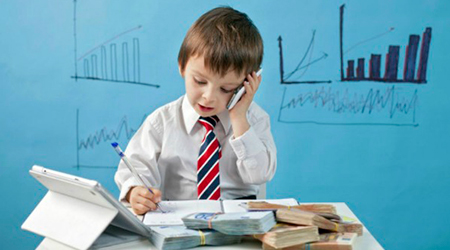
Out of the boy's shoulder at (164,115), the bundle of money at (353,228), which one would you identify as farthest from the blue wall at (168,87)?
the bundle of money at (353,228)

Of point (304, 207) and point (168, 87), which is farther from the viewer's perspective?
point (168, 87)

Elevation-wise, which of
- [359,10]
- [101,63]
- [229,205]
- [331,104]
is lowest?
[229,205]

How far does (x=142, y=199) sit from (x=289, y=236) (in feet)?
1.38

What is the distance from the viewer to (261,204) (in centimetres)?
122

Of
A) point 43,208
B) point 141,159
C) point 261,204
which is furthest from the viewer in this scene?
point 141,159

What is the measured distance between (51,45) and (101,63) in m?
0.27

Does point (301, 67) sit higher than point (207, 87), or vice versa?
point (301, 67)

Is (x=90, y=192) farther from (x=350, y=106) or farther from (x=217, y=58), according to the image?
(x=350, y=106)

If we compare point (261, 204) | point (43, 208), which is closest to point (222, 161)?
point (261, 204)

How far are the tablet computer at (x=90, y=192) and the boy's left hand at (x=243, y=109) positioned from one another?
515 millimetres

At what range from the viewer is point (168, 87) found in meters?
2.75

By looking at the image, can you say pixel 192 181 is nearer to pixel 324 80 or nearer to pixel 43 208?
pixel 43 208

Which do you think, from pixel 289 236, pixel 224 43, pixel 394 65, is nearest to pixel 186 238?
pixel 289 236

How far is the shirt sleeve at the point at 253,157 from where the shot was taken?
4.89ft
